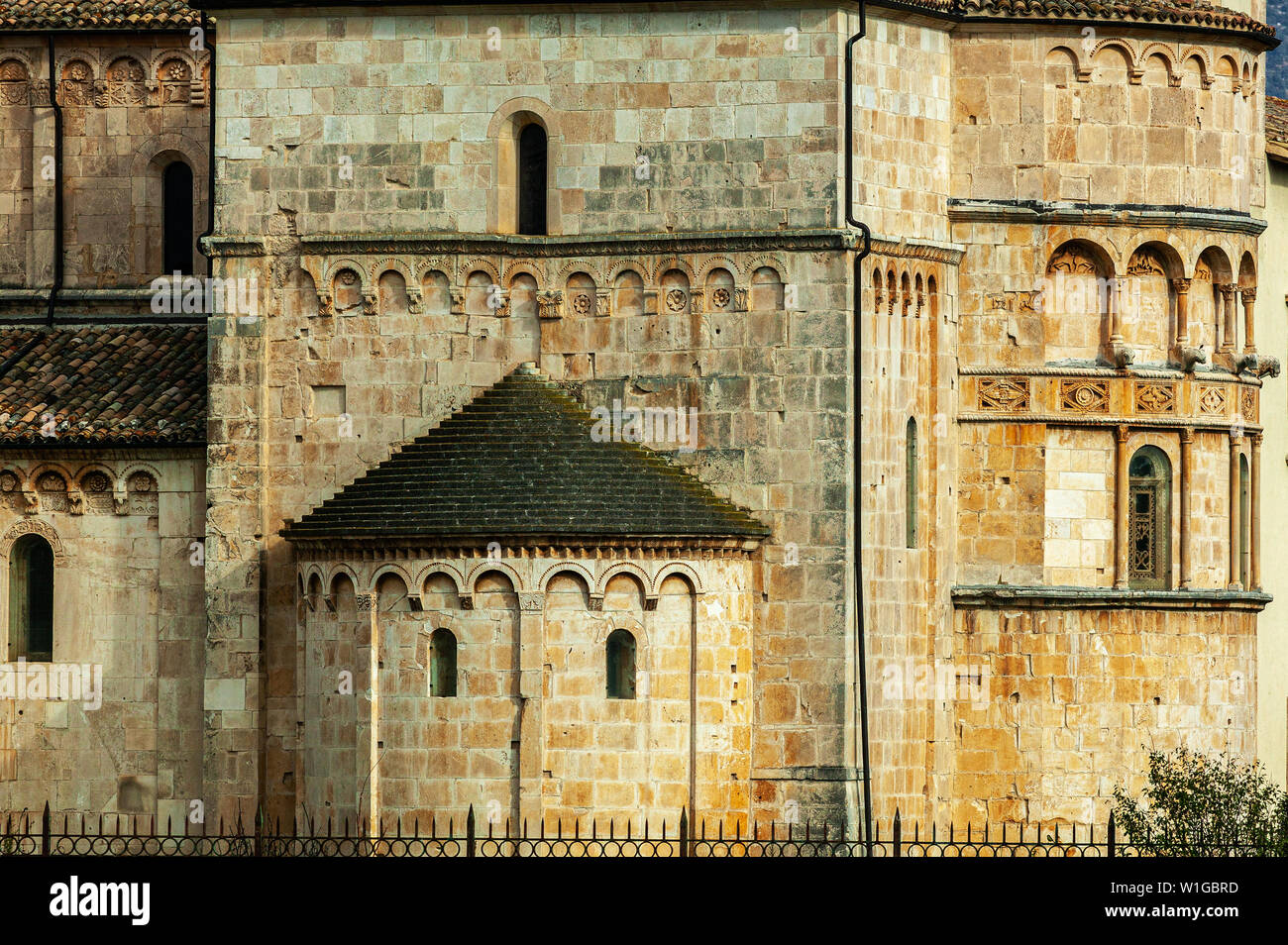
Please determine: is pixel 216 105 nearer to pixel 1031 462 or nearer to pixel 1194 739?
pixel 1031 462

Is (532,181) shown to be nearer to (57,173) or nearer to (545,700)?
(545,700)

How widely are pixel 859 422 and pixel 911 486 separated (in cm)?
184

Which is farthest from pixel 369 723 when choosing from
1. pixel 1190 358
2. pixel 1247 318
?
pixel 1247 318

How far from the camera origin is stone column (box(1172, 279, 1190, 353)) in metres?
42.2

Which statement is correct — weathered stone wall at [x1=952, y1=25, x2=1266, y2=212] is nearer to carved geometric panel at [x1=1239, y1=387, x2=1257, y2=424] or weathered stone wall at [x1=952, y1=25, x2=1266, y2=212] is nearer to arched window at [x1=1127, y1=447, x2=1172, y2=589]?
carved geometric panel at [x1=1239, y1=387, x2=1257, y2=424]

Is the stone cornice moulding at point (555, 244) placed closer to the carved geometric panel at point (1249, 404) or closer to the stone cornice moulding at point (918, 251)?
the stone cornice moulding at point (918, 251)

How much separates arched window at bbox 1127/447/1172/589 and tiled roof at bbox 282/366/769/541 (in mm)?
5952

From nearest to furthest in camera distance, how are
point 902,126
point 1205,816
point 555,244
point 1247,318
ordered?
point 1205,816, point 555,244, point 902,126, point 1247,318

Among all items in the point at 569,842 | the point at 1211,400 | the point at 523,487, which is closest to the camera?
the point at 569,842

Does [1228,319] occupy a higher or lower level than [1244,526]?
higher

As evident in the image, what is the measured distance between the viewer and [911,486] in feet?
134

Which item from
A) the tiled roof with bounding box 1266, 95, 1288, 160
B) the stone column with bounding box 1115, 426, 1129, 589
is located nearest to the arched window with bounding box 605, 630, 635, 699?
the stone column with bounding box 1115, 426, 1129, 589

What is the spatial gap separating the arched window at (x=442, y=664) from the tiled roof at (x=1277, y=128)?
1645 cm

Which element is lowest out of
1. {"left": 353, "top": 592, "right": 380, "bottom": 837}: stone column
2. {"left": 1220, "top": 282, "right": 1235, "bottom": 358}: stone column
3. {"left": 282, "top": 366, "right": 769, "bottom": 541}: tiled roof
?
{"left": 353, "top": 592, "right": 380, "bottom": 837}: stone column
